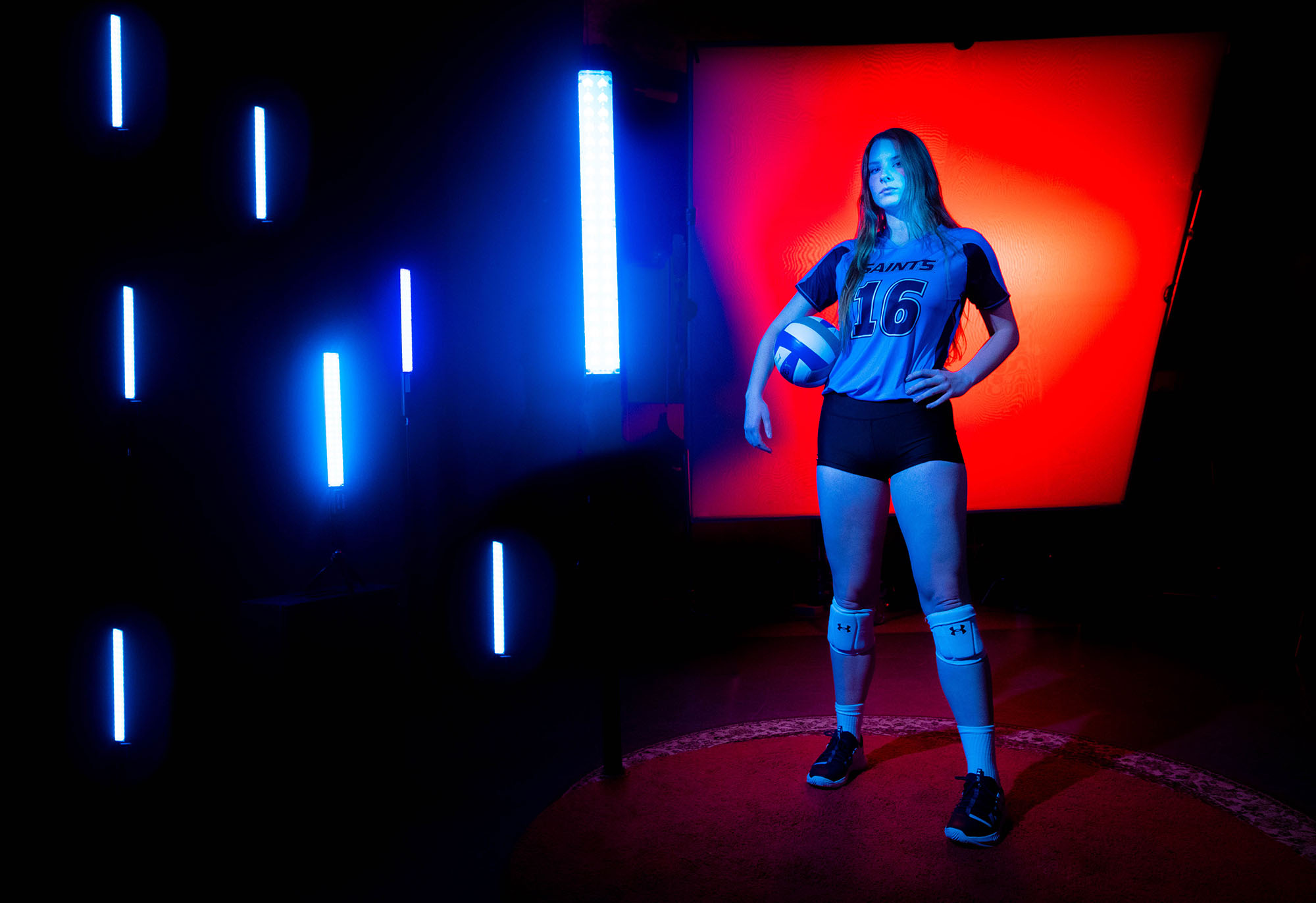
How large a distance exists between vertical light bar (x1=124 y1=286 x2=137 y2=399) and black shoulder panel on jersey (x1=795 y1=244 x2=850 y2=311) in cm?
194

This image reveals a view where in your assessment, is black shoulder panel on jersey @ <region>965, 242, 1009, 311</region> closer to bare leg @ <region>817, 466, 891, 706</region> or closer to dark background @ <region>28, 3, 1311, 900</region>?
bare leg @ <region>817, 466, 891, 706</region>

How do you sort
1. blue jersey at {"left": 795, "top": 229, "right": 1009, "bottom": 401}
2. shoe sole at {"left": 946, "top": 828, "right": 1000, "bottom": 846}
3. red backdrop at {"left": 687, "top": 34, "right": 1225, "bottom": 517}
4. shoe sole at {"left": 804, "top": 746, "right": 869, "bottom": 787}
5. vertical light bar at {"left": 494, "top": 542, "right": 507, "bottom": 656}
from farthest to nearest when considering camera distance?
vertical light bar at {"left": 494, "top": 542, "right": 507, "bottom": 656}
red backdrop at {"left": 687, "top": 34, "right": 1225, "bottom": 517}
shoe sole at {"left": 804, "top": 746, "right": 869, "bottom": 787}
blue jersey at {"left": 795, "top": 229, "right": 1009, "bottom": 401}
shoe sole at {"left": 946, "top": 828, "right": 1000, "bottom": 846}

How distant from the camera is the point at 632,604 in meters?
3.90

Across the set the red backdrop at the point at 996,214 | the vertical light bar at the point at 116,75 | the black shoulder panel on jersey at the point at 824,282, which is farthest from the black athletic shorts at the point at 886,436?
the vertical light bar at the point at 116,75

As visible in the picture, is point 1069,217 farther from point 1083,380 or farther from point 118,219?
point 118,219

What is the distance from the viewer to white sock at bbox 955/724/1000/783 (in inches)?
69.6

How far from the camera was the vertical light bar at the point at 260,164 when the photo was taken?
2.39m

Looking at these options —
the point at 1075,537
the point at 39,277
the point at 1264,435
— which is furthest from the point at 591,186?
the point at 1264,435

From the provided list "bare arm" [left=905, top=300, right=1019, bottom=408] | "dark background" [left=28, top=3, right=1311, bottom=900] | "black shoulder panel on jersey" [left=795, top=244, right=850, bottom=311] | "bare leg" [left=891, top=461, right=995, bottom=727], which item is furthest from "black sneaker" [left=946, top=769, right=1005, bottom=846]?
"black shoulder panel on jersey" [left=795, top=244, right=850, bottom=311]

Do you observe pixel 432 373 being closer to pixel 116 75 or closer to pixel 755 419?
pixel 116 75

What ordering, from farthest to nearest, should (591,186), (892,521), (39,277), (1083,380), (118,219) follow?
(892,521) < (1083,380) < (591,186) < (118,219) < (39,277)

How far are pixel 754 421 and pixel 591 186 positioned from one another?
1.08m

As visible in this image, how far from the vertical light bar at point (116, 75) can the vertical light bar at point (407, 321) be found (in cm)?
96

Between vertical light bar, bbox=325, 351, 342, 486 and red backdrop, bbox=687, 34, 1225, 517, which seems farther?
red backdrop, bbox=687, 34, 1225, 517
